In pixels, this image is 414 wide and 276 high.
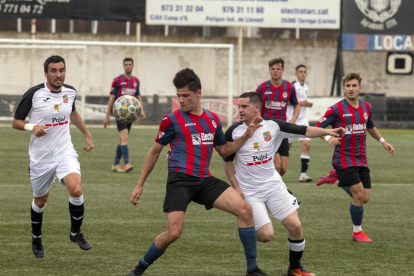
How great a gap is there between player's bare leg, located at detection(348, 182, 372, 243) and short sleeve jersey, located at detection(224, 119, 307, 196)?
71.5 inches

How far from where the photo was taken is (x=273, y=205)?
6902mm

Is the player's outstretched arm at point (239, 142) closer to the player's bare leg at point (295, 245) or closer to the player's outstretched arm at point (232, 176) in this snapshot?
the player's outstretched arm at point (232, 176)

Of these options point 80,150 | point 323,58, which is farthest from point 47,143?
point 323,58

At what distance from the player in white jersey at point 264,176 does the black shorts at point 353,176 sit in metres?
1.74

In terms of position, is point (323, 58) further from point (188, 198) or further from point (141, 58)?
point (188, 198)

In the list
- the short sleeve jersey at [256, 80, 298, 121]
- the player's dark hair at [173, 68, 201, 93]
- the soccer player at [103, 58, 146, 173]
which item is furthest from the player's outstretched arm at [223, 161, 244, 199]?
the soccer player at [103, 58, 146, 173]

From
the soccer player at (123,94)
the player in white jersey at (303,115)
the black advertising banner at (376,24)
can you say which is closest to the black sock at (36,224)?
the player in white jersey at (303,115)

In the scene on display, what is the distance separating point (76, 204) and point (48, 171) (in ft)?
1.36

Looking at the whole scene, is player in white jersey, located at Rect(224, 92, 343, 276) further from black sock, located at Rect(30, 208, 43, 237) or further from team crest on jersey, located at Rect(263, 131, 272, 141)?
black sock, located at Rect(30, 208, 43, 237)

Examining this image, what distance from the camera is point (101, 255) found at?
758 centimetres

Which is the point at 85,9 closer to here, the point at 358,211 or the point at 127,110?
the point at 127,110

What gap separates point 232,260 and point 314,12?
23.0 m

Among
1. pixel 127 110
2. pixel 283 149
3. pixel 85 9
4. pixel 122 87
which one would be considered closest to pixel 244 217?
pixel 127 110

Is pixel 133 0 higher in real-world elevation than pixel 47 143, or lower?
higher
